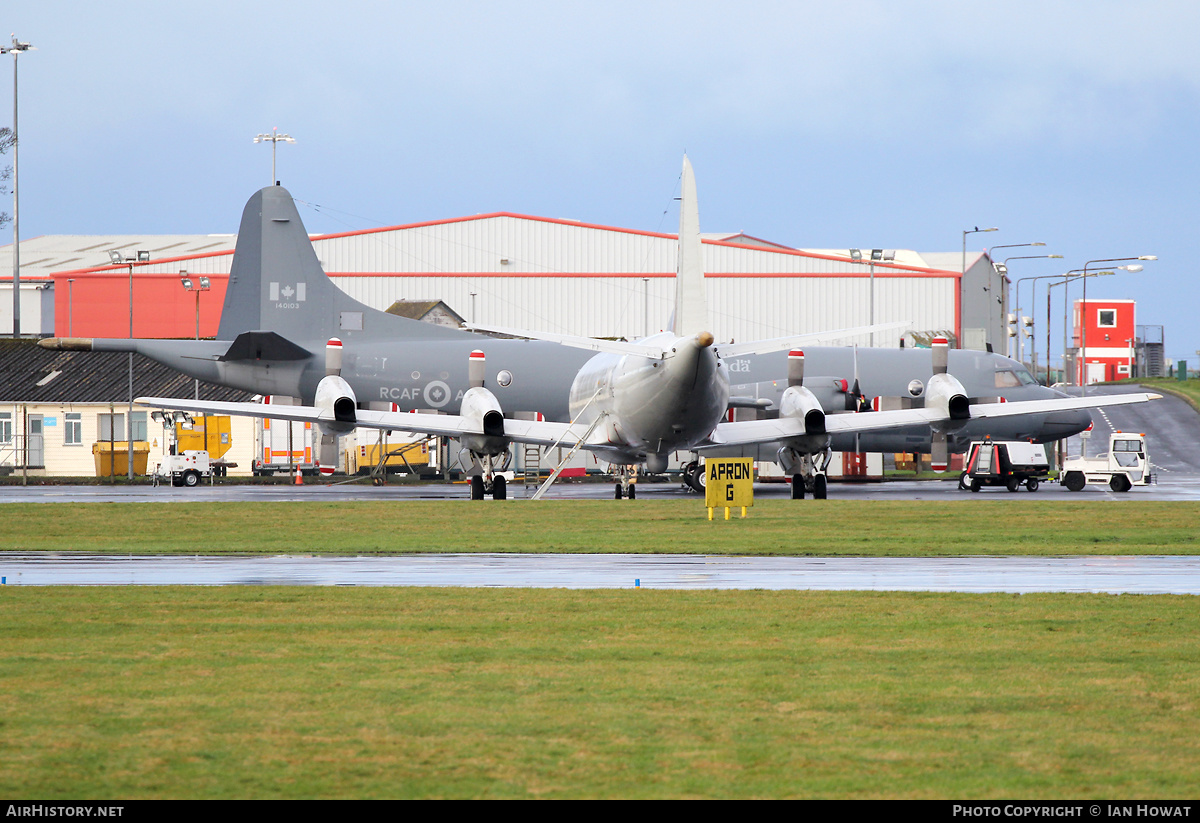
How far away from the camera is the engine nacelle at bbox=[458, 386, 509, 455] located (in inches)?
1337

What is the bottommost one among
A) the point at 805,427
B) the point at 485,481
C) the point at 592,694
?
the point at 485,481

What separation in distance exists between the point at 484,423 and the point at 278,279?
14.2 meters

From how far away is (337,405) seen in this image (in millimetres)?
34500

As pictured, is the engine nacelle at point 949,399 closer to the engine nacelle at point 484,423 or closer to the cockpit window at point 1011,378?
the cockpit window at point 1011,378

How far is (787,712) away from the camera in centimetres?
860

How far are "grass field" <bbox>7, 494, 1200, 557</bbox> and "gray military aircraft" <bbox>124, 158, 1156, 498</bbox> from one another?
7.16 ft

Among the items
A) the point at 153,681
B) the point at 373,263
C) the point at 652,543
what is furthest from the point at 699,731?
the point at 373,263

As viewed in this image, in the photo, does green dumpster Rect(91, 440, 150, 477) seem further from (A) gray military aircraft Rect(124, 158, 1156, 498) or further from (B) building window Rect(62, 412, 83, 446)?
(A) gray military aircraft Rect(124, 158, 1156, 498)

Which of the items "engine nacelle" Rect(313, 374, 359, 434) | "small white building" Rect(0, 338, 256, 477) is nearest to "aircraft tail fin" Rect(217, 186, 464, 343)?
"engine nacelle" Rect(313, 374, 359, 434)

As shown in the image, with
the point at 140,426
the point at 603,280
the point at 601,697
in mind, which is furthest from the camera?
the point at 603,280

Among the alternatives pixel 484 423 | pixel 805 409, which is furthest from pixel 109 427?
pixel 805 409

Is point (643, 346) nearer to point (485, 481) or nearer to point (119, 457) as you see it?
point (485, 481)
